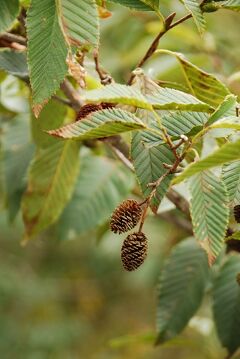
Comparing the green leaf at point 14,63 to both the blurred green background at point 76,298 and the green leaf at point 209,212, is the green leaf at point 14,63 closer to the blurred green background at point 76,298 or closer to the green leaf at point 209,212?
the green leaf at point 209,212

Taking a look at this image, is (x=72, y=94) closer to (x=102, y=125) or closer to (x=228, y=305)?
(x=102, y=125)

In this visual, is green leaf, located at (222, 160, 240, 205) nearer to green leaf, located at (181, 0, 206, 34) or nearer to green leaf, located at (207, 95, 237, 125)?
green leaf, located at (207, 95, 237, 125)

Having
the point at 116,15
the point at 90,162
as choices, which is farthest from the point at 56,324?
the point at 90,162

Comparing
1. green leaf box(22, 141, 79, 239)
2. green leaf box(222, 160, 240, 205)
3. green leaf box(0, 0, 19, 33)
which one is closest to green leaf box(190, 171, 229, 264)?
green leaf box(222, 160, 240, 205)

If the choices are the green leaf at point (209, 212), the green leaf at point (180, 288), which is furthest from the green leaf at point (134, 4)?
the green leaf at point (180, 288)

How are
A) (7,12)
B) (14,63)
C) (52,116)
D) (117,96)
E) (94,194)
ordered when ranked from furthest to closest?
(94,194) → (52,116) → (14,63) → (7,12) → (117,96)

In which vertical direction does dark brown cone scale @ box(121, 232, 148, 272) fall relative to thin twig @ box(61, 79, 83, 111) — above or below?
below

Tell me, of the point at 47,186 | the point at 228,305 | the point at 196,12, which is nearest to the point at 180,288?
the point at 228,305
